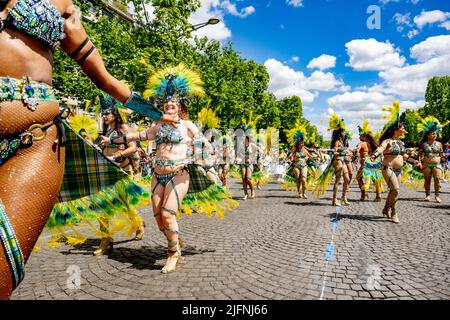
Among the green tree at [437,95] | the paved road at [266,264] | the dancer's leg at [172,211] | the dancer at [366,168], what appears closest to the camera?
the paved road at [266,264]

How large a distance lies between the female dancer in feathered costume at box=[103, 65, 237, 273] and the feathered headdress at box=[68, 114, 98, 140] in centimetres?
106

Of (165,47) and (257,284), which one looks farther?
(165,47)

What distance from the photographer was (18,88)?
1573mm

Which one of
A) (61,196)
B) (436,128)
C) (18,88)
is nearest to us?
(18,88)

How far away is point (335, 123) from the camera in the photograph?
1096 cm

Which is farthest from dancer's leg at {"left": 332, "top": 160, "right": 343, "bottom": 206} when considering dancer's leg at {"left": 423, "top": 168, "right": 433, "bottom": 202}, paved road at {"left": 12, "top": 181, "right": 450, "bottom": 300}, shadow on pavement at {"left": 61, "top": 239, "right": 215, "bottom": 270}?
shadow on pavement at {"left": 61, "top": 239, "right": 215, "bottom": 270}

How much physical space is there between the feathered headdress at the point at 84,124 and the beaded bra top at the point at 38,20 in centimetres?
316

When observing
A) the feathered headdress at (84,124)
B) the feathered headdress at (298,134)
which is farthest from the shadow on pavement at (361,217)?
the feathered headdress at (84,124)

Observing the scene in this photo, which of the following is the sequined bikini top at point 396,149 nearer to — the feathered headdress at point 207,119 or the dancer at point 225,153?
the feathered headdress at point 207,119

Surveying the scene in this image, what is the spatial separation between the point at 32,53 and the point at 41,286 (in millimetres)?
2929

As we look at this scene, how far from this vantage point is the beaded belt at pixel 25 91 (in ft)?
5.06
